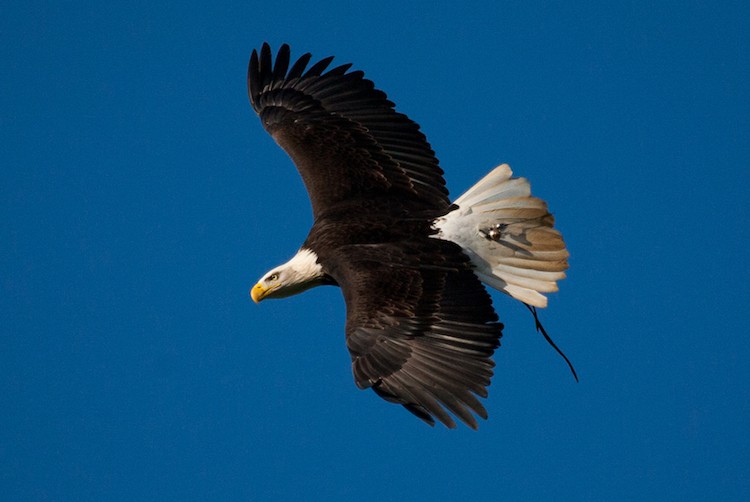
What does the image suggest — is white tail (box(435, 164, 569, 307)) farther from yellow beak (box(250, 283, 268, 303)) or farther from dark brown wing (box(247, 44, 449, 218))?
yellow beak (box(250, 283, 268, 303))

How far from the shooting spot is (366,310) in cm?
713

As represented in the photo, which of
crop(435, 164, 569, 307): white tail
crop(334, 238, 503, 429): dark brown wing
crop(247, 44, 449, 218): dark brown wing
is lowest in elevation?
crop(334, 238, 503, 429): dark brown wing

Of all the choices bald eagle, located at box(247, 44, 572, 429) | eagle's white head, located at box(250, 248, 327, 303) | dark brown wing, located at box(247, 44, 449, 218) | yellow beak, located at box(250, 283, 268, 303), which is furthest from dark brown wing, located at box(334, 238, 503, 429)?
yellow beak, located at box(250, 283, 268, 303)

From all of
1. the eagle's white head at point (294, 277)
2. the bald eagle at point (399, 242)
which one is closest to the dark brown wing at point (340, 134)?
the bald eagle at point (399, 242)

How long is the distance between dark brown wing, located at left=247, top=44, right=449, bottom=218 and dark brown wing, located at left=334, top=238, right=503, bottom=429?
730mm

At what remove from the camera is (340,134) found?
28.1 ft

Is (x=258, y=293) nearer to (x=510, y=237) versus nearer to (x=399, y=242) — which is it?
(x=399, y=242)

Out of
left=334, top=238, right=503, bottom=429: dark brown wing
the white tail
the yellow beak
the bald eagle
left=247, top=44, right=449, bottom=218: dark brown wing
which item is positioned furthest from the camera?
the yellow beak

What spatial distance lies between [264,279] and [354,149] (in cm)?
118

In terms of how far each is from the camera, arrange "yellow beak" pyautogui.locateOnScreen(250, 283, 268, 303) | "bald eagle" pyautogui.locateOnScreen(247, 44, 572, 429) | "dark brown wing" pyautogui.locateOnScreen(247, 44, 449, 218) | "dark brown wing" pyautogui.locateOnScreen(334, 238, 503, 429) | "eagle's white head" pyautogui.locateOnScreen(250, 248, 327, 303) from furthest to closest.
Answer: "yellow beak" pyautogui.locateOnScreen(250, 283, 268, 303)
"dark brown wing" pyautogui.locateOnScreen(247, 44, 449, 218)
"eagle's white head" pyautogui.locateOnScreen(250, 248, 327, 303)
"bald eagle" pyautogui.locateOnScreen(247, 44, 572, 429)
"dark brown wing" pyautogui.locateOnScreen(334, 238, 503, 429)

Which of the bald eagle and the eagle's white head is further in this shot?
the eagle's white head

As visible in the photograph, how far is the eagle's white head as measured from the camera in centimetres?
794

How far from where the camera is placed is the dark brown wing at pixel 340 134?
27.0 ft

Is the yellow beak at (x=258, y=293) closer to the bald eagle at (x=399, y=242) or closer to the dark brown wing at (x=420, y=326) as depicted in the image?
the bald eagle at (x=399, y=242)
